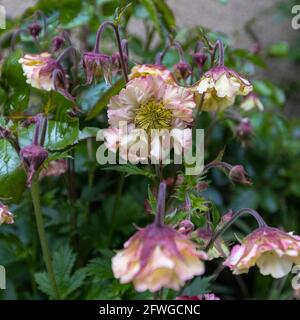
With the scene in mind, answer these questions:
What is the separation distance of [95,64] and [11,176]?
19 cm

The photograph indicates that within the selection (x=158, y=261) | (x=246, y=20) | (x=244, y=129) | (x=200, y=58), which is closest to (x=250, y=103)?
(x=244, y=129)

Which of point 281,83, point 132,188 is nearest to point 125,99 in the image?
point 132,188

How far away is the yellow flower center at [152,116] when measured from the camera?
727 millimetres

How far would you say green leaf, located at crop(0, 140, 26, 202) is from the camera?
79 centimetres

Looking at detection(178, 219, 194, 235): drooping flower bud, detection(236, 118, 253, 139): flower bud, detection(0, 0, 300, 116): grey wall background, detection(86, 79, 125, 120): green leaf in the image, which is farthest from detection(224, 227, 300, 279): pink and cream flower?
detection(0, 0, 300, 116): grey wall background

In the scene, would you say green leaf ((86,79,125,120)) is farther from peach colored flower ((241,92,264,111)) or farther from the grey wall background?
the grey wall background

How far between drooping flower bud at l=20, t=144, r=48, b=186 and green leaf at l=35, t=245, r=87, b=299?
0.88 ft

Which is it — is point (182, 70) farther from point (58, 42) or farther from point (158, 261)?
point (158, 261)

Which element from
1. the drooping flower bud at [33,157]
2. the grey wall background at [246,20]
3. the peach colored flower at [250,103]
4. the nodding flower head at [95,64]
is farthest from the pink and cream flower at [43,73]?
the grey wall background at [246,20]

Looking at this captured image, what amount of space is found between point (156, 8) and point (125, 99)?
17.7 inches

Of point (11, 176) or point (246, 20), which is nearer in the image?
point (11, 176)

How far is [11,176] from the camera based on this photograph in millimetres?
791

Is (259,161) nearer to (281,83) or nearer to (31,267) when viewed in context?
(281,83)

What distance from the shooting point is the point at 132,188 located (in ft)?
4.12
